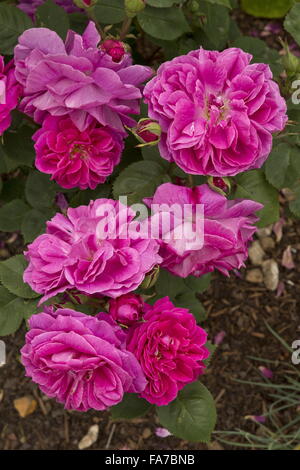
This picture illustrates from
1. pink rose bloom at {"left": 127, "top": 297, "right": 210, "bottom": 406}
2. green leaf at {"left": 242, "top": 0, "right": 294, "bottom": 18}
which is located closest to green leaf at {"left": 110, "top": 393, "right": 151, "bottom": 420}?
pink rose bloom at {"left": 127, "top": 297, "right": 210, "bottom": 406}

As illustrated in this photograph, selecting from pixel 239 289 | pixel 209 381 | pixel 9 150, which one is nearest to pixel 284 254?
pixel 239 289

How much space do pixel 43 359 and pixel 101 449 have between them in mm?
916

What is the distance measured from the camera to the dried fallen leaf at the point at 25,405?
1.49 metres

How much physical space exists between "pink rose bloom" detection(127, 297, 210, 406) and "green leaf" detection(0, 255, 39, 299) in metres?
Answer: 0.23

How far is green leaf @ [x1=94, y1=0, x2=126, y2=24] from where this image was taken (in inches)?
35.9

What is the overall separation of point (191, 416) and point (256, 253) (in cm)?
82

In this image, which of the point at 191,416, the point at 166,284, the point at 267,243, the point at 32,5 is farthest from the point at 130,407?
the point at 267,243

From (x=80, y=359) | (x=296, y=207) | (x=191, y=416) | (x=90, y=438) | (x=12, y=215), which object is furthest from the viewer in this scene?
(x=90, y=438)

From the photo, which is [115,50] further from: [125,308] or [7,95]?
[125,308]

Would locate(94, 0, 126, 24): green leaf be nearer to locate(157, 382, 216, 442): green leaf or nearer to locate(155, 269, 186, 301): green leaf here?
locate(155, 269, 186, 301): green leaf

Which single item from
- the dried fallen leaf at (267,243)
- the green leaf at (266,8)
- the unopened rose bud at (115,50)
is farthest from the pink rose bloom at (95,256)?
the green leaf at (266,8)

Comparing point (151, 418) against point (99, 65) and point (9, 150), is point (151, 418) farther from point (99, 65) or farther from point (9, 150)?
point (99, 65)

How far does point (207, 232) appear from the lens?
691 mm

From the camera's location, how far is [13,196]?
4.13 feet
